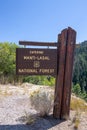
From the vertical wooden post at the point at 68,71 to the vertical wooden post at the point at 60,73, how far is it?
0.25 ft

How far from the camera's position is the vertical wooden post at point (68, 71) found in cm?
636

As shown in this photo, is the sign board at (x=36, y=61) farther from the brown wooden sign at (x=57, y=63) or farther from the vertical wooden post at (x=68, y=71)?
the vertical wooden post at (x=68, y=71)

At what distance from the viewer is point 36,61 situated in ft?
20.5

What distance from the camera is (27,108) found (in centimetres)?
716

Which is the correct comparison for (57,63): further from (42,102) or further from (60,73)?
(42,102)

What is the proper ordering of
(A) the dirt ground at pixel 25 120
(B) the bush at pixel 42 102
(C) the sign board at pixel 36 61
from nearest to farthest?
(A) the dirt ground at pixel 25 120 < (C) the sign board at pixel 36 61 < (B) the bush at pixel 42 102

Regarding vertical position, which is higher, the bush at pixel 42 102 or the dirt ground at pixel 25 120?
the bush at pixel 42 102

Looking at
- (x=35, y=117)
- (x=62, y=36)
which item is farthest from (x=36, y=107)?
(x=62, y=36)

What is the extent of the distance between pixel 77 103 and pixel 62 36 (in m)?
2.58

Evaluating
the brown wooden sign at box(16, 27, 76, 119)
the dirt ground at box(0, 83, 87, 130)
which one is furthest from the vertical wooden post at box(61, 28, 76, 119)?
the dirt ground at box(0, 83, 87, 130)

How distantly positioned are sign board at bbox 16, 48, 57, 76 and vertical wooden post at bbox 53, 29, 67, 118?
5.0 inches

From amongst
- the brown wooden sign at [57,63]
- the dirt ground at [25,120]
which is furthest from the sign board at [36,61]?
the dirt ground at [25,120]

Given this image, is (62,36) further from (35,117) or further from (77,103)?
(77,103)

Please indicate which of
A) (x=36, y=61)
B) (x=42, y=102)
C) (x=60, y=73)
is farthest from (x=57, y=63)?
(x=42, y=102)
